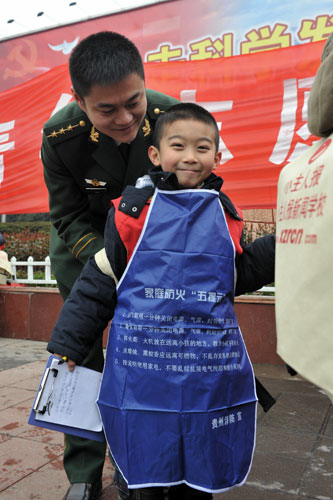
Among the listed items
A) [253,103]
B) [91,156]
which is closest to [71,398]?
[91,156]

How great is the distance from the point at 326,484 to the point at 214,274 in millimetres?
1266

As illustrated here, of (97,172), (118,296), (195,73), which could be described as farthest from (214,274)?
(195,73)

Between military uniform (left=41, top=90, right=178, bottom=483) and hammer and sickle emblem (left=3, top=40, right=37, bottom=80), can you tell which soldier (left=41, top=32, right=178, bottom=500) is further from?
hammer and sickle emblem (left=3, top=40, right=37, bottom=80)

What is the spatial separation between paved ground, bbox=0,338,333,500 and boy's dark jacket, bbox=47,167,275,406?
0.85 metres

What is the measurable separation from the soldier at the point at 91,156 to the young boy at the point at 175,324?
253 millimetres

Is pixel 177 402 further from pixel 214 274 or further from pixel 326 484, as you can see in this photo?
pixel 326 484

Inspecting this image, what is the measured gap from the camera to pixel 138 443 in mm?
1351


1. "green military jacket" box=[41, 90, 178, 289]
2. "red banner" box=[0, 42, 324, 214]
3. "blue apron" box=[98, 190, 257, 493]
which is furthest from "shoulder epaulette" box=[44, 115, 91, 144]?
"red banner" box=[0, 42, 324, 214]

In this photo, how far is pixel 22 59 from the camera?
5.34 m

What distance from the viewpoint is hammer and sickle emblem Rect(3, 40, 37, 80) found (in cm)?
527

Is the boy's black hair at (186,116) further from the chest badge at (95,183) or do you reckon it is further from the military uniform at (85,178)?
the chest badge at (95,183)

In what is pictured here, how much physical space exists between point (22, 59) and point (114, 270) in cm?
464

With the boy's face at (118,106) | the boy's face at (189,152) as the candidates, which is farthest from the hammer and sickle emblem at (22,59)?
the boy's face at (189,152)

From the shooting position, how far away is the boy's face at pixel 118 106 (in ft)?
5.41
